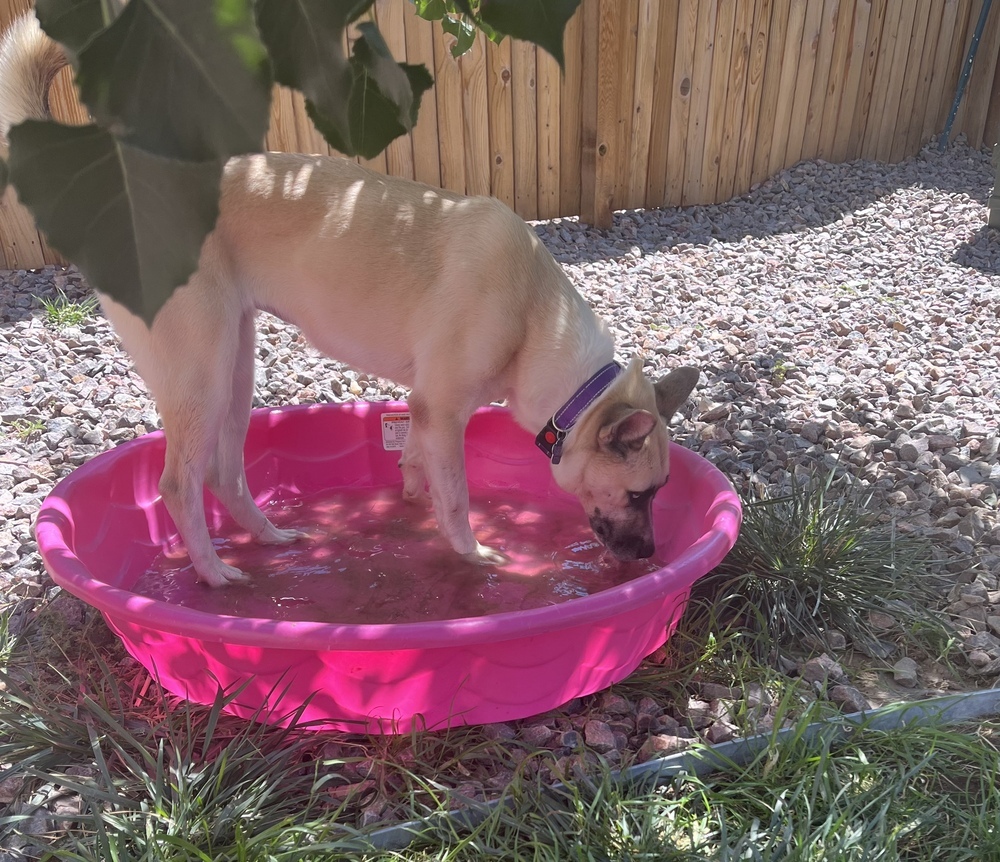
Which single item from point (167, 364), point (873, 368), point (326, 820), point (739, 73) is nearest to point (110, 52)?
point (326, 820)

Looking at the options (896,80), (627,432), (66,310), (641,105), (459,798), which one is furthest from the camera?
(896,80)

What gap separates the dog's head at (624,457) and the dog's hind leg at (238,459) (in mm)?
1318

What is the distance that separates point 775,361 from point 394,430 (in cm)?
233

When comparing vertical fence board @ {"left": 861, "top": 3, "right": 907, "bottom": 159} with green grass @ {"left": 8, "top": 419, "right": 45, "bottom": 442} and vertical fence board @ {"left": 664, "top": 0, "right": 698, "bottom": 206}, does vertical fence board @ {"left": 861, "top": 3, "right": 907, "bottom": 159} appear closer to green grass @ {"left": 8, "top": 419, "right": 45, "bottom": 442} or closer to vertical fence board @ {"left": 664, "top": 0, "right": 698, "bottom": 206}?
vertical fence board @ {"left": 664, "top": 0, "right": 698, "bottom": 206}

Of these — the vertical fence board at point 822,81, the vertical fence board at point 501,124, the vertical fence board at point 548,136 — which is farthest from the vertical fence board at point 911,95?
the vertical fence board at point 501,124

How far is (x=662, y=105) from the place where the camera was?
7246 mm

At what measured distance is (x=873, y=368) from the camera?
15.7 feet

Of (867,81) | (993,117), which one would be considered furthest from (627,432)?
(993,117)

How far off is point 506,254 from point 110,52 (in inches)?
106

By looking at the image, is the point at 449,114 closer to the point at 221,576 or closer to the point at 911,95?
the point at 221,576

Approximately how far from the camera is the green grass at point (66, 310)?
5.06m

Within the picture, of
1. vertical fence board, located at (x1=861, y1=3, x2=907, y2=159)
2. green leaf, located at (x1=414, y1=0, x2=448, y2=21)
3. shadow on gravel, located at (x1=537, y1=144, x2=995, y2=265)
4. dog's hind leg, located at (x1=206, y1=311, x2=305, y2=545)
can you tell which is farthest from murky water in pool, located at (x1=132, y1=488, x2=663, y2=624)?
vertical fence board, located at (x1=861, y1=3, x2=907, y2=159)

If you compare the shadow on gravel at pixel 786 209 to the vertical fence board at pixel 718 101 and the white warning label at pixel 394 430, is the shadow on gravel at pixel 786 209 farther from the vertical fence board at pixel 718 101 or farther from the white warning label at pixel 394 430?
the white warning label at pixel 394 430

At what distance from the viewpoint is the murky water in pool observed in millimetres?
3197
